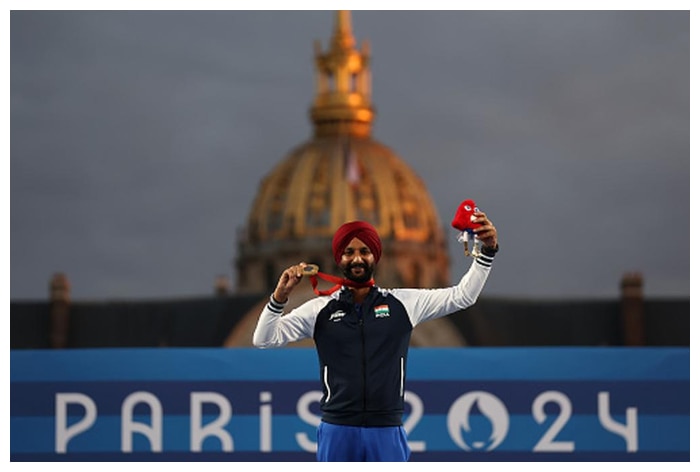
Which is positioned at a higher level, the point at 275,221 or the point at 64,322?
the point at 275,221

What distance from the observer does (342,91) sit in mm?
78125

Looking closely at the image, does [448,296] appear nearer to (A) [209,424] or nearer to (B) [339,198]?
(A) [209,424]

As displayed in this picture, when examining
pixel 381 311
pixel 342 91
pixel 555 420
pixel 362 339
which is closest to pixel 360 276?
pixel 381 311

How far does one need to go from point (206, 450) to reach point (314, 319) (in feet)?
18.1

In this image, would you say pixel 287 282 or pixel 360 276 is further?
pixel 360 276

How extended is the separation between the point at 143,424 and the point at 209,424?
1.90ft

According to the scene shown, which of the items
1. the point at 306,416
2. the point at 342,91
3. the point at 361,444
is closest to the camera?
the point at 361,444

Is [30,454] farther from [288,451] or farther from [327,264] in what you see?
[327,264]

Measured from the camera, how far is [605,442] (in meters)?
11.6

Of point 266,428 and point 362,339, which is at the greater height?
point 266,428

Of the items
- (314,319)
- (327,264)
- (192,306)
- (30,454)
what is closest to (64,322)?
(192,306)

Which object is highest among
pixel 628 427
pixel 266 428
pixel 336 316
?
pixel 266 428

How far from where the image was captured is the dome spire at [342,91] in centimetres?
7144

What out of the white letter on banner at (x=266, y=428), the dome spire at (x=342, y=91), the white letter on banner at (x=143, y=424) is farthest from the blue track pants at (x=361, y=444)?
the dome spire at (x=342, y=91)
